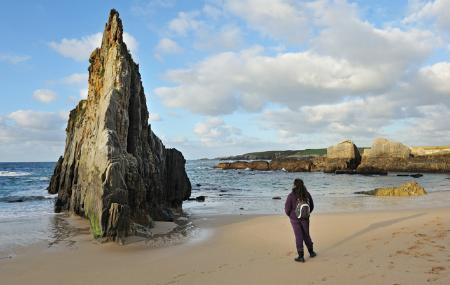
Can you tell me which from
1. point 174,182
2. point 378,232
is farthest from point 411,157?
point 378,232

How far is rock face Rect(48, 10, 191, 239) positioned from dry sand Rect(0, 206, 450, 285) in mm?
1461

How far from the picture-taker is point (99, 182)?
13117 mm

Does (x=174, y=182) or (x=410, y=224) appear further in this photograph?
(x=174, y=182)

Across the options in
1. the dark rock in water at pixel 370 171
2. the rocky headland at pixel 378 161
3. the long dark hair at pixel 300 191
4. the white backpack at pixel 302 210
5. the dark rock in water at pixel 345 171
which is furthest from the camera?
the rocky headland at pixel 378 161

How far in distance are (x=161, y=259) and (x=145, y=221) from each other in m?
4.89

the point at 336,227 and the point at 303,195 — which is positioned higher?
the point at 303,195

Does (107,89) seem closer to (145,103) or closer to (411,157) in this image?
(145,103)

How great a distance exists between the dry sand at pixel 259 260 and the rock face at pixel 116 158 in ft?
4.79

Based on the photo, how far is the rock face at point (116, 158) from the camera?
42.5ft

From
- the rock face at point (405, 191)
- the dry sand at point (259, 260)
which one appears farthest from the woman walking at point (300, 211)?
the rock face at point (405, 191)

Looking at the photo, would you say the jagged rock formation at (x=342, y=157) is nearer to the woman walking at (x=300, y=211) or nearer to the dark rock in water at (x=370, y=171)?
the dark rock in water at (x=370, y=171)

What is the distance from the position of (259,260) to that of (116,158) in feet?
20.5

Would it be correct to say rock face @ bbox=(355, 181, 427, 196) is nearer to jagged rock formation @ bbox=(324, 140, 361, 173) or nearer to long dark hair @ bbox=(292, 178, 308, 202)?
long dark hair @ bbox=(292, 178, 308, 202)

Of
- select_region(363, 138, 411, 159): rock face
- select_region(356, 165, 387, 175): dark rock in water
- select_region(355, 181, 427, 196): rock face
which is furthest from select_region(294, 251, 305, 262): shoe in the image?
select_region(363, 138, 411, 159): rock face
